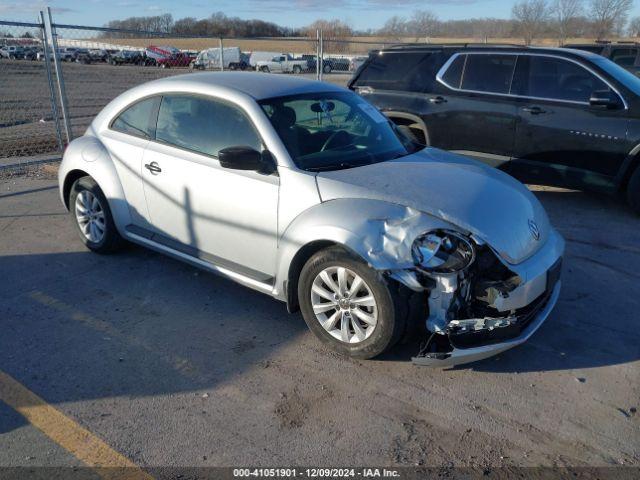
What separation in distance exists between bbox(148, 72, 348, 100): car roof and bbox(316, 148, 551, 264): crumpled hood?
0.96 metres

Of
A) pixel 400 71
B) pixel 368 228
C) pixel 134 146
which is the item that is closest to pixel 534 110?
pixel 400 71

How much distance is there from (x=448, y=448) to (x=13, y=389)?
101 inches

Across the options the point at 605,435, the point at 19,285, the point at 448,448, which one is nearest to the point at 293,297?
the point at 448,448

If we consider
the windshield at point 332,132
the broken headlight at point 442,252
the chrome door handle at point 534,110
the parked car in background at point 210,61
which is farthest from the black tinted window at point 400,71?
the parked car in background at point 210,61

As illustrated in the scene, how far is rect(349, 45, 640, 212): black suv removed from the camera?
6.68 m

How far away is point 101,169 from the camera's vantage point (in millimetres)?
5176

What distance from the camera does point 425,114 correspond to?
785 centimetres

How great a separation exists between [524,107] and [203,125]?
450cm

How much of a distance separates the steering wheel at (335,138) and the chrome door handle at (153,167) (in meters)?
1.39

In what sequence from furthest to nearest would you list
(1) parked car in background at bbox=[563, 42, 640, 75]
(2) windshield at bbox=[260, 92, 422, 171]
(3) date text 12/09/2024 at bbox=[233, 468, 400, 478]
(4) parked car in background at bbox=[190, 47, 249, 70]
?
(4) parked car in background at bbox=[190, 47, 249, 70] < (1) parked car in background at bbox=[563, 42, 640, 75] < (2) windshield at bbox=[260, 92, 422, 171] < (3) date text 12/09/2024 at bbox=[233, 468, 400, 478]

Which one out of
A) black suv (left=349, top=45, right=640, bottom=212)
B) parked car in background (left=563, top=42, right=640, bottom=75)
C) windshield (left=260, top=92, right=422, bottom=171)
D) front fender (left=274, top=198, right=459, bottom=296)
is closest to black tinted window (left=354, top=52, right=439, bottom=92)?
black suv (left=349, top=45, right=640, bottom=212)

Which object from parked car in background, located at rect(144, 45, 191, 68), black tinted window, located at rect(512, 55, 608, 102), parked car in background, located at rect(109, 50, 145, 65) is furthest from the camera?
parked car in background, located at rect(109, 50, 145, 65)

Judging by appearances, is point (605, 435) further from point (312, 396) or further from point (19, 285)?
point (19, 285)

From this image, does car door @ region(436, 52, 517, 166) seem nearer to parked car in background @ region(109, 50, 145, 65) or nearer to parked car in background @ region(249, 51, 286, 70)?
parked car in background @ region(109, 50, 145, 65)
